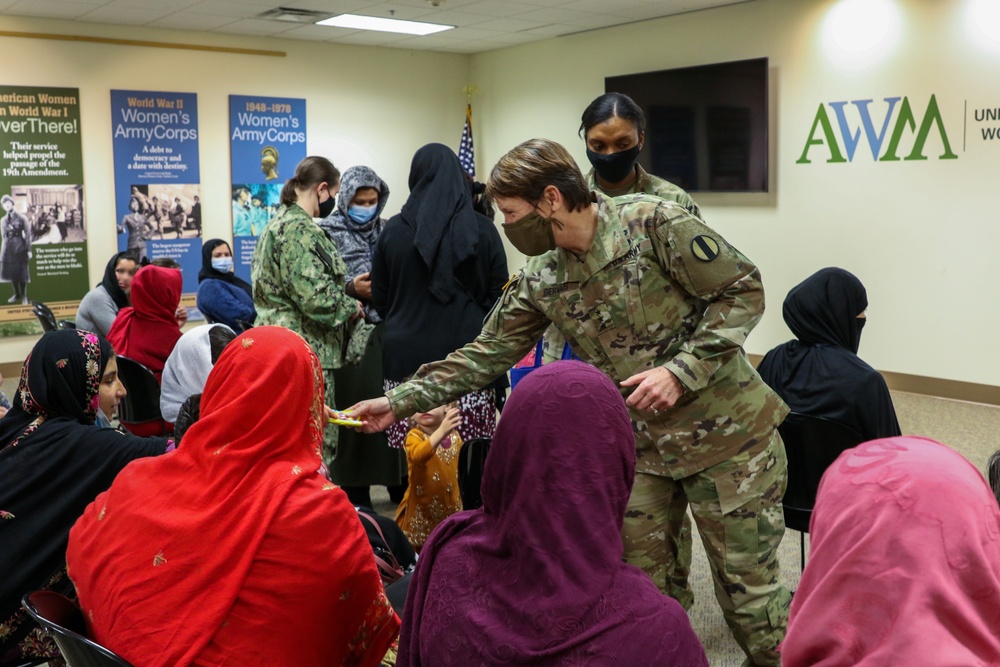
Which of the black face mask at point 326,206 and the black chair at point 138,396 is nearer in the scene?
the black chair at point 138,396

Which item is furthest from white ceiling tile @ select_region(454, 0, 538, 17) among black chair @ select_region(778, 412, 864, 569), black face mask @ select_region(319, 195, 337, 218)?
black chair @ select_region(778, 412, 864, 569)

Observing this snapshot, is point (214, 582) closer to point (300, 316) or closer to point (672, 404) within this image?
point (672, 404)

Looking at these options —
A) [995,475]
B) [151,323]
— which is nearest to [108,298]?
[151,323]

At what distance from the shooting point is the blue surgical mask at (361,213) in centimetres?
437

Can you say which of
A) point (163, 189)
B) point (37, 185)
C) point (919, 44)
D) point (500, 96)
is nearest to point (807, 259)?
point (919, 44)

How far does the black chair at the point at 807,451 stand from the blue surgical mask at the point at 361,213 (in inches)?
92.4

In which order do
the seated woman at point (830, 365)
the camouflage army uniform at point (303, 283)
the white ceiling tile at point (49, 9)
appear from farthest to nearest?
the white ceiling tile at point (49, 9) < the camouflage army uniform at point (303, 283) < the seated woman at point (830, 365)

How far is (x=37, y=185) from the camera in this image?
25.1 feet

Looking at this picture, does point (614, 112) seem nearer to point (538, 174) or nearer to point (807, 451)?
point (538, 174)

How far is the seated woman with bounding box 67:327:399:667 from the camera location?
1577 millimetres

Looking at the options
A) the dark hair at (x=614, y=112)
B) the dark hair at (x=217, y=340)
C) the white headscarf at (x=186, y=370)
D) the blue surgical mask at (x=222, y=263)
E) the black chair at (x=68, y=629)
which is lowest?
the black chair at (x=68, y=629)

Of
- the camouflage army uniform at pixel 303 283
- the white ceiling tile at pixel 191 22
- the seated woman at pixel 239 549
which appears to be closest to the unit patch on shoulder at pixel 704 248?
the seated woman at pixel 239 549

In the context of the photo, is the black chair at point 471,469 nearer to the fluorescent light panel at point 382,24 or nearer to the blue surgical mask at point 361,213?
the blue surgical mask at point 361,213

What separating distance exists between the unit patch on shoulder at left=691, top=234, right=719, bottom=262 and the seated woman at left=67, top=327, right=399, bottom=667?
2.95 feet
